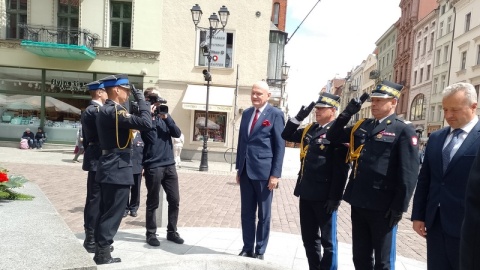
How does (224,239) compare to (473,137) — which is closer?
(473,137)

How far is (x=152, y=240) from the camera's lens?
469 cm

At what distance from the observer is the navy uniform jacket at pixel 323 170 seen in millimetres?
3654

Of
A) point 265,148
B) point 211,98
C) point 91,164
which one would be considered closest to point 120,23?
point 211,98

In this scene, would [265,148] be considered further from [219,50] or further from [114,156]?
[219,50]

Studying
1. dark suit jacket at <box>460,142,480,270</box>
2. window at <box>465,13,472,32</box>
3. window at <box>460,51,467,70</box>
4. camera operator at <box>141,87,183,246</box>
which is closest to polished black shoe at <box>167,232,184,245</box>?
camera operator at <box>141,87,183,246</box>

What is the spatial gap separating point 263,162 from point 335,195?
3.40 feet

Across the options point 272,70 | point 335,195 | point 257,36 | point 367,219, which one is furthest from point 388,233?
point 272,70

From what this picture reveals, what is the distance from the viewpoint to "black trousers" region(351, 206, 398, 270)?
3.17m

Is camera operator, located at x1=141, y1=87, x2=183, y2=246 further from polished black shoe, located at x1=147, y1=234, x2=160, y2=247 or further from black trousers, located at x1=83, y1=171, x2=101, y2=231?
black trousers, located at x1=83, y1=171, x2=101, y2=231

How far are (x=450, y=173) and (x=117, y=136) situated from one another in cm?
301

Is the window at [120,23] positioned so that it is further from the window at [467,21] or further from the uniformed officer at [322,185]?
the window at [467,21]

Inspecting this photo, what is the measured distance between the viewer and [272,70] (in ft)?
71.8

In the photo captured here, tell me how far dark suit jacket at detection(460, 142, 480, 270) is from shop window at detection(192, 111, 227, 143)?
16.6m

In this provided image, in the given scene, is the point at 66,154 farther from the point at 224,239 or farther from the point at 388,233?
the point at 388,233
